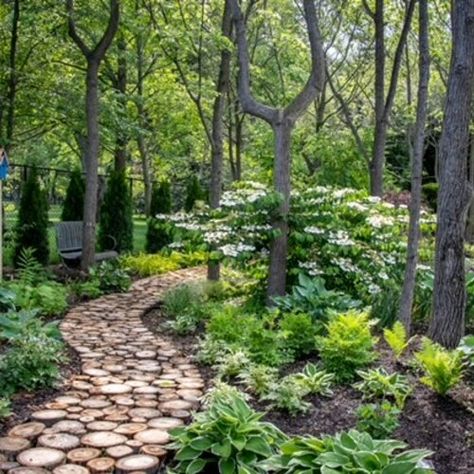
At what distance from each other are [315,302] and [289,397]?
5.40 feet

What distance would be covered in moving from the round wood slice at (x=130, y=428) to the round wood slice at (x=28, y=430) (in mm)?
380

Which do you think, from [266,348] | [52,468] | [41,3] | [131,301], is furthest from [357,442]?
[41,3]

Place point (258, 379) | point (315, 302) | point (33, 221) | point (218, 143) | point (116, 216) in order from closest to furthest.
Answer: point (258, 379), point (315, 302), point (218, 143), point (33, 221), point (116, 216)

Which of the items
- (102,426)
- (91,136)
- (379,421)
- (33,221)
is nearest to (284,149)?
(91,136)

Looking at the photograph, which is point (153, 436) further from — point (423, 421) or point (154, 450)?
point (423, 421)

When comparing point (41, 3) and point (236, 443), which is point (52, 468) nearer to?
point (236, 443)

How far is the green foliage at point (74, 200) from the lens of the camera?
10211mm

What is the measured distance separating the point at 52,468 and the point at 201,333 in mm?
2570

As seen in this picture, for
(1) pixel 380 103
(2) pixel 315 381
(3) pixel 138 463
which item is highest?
(1) pixel 380 103

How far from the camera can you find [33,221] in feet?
28.3

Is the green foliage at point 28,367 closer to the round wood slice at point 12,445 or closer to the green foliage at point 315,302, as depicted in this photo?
the round wood slice at point 12,445

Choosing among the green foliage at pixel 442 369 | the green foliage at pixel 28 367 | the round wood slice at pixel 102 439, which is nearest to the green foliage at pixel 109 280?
the green foliage at pixel 28 367

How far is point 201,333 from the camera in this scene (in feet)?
16.6

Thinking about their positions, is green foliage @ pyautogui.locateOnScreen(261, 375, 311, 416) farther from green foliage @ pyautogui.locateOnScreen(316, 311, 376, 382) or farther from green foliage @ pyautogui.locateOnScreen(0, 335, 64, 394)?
green foliage @ pyautogui.locateOnScreen(0, 335, 64, 394)
